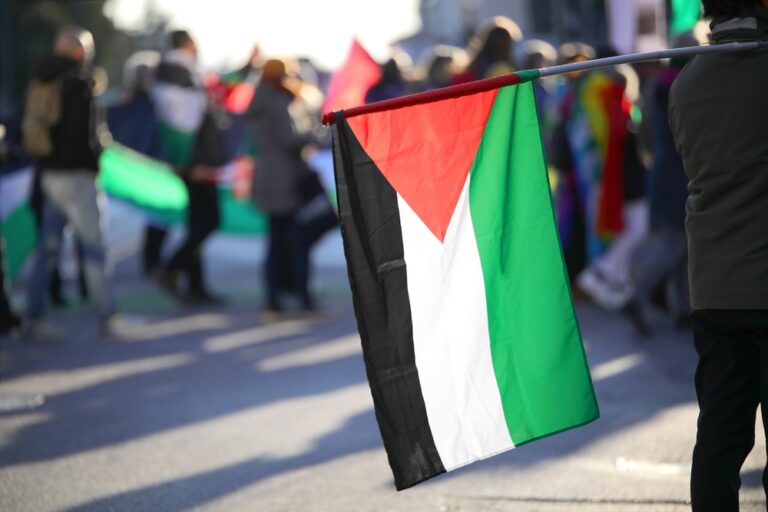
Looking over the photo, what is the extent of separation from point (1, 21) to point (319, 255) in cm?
2811

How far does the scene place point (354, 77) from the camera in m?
13.4

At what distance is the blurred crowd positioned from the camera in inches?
399

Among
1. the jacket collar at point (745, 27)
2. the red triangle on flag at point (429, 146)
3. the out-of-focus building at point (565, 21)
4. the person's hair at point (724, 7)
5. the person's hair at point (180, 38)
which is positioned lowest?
the out-of-focus building at point (565, 21)

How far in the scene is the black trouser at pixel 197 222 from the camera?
1277cm

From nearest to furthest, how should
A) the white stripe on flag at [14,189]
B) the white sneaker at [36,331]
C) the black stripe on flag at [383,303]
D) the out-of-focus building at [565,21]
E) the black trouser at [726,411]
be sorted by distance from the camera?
the black trouser at [726,411] < the black stripe on flag at [383,303] < the white sneaker at [36,331] < the white stripe on flag at [14,189] < the out-of-focus building at [565,21]

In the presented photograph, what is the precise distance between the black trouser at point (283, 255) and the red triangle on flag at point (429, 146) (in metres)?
7.35

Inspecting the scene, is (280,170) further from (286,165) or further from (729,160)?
(729,160)

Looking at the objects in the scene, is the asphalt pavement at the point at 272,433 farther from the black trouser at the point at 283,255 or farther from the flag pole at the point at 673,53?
the flag pole at the point at 673,53

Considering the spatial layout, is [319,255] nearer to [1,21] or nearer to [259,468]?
[259,468]

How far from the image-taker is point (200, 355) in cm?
995

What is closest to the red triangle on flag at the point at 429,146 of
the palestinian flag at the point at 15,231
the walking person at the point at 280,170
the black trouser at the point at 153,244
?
the walking person at the point at 280,170

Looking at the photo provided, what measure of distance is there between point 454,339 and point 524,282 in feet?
0.96

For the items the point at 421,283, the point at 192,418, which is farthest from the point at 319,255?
the point at 421,283

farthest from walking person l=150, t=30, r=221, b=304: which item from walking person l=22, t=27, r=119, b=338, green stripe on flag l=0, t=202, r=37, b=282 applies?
walking person l=22, t=27, r=119, b=338
